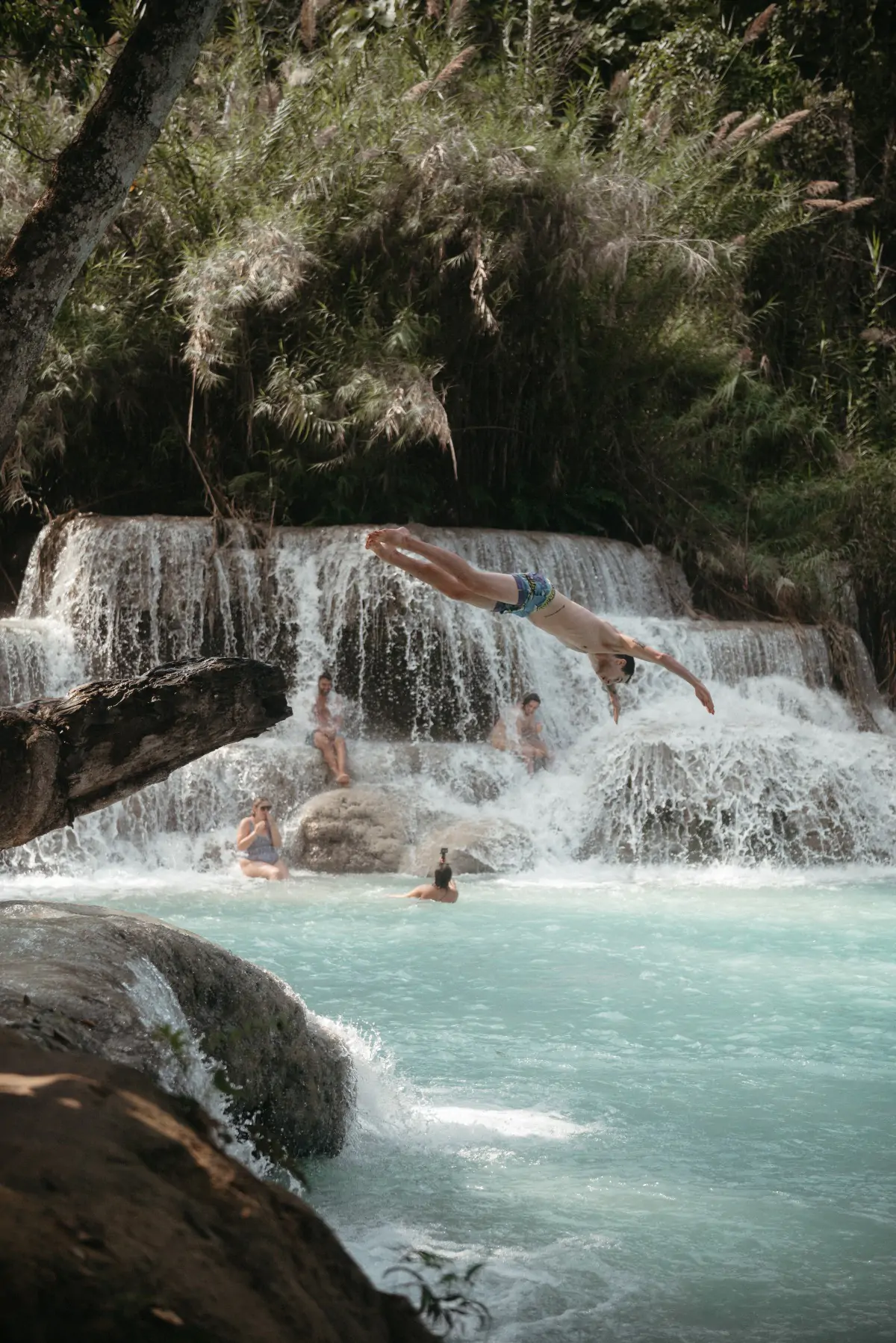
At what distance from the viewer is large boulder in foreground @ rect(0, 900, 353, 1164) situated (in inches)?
137

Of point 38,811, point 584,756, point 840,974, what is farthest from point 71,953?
point 584,756

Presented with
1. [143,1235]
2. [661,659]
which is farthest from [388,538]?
[143,1235]

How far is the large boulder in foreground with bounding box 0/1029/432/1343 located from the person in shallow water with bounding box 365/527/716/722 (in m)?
3.85

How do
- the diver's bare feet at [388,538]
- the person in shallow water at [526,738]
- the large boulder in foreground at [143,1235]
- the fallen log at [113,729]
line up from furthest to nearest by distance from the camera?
the person in shallow water at [526,738], the diver's bare feet at [388,538], the fallen log at [113,729], the large boulder in foreground at [143,1235]

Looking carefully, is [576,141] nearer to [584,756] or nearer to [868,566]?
[868,566]

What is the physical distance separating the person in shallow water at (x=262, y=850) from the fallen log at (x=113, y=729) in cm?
713

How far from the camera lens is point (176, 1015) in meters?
4.05

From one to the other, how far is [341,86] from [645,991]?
12684 mm

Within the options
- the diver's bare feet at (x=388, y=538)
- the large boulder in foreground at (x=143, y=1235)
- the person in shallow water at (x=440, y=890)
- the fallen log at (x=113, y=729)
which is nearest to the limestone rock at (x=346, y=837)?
the person in shallow water at (x=440, y=890)

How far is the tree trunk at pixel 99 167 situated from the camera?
15.8 feet

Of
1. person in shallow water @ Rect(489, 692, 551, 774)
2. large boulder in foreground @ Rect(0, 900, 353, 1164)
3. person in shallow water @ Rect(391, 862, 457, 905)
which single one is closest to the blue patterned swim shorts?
large boulder in foreground @ Rect(0, 900, 353, 1164)

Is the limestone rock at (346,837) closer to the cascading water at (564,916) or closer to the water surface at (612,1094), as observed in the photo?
the cascading water at (564,916)

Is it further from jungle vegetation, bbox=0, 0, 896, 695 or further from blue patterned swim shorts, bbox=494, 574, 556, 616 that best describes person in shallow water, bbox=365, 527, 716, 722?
jungle vegetation, bbox=0, 0, 896, 695

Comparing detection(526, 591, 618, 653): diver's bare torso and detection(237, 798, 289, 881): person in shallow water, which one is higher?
detection(526, 591, 618, 653): diver's bare torso
